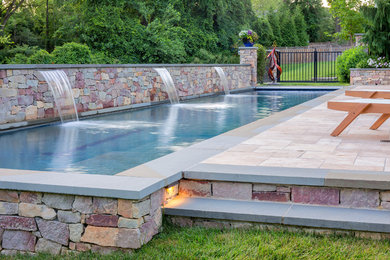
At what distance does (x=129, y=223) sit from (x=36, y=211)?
2.70 feet

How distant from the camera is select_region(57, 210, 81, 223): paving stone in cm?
381

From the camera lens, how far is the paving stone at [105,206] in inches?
145

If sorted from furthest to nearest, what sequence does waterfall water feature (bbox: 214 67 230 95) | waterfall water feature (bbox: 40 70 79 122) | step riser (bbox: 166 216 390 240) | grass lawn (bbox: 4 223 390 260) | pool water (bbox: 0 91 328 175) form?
waterfall water feature (bbox: 214 67 230 95) < waterfall water feature (bbox: 40 70 79 122) < pool water (bbox: 0 91 328 175) < step riser (bbox: 166 216 390 240) < grass lawn (bbox: 4 223 390 260)

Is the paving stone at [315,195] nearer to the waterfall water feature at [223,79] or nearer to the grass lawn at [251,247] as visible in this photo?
the grass lawn at [251,247]

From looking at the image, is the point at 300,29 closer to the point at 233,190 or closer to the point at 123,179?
the point at 233,190

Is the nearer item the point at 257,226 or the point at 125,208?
the point at 125,208

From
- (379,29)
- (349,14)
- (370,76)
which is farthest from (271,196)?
(349,14)

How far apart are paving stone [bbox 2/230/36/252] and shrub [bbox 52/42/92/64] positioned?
52.1 ft

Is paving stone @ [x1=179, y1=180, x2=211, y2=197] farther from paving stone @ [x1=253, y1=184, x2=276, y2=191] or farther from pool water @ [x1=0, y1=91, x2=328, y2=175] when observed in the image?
pool water @ [x1=0, y1=91, x2=328, y2=175]

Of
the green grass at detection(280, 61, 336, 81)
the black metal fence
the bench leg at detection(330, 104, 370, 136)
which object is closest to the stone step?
the bench leg at detection(330, 104, 370, 136)

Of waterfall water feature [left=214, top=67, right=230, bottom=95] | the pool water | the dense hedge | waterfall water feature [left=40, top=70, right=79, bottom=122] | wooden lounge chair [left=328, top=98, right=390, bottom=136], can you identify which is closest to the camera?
the pool water

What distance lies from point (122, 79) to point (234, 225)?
853 cm

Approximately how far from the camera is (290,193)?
418 cm

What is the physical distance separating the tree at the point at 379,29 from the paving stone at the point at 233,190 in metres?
16.8
